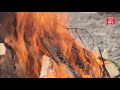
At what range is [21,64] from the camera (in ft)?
109

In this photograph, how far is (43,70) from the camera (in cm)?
3319

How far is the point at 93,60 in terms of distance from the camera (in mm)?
33188

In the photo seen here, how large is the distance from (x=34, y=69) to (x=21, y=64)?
14 cm

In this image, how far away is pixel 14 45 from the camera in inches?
1307

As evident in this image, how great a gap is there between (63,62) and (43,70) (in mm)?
224

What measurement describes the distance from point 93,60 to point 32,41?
0.66 meters

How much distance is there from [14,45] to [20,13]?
34 centimetres

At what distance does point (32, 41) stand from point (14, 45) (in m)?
0.19

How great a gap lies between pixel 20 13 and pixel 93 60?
2.94ft

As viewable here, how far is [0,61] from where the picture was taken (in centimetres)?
3316

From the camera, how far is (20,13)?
1305 inches

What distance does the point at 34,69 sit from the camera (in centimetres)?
3316

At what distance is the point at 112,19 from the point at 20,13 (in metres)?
0.95
